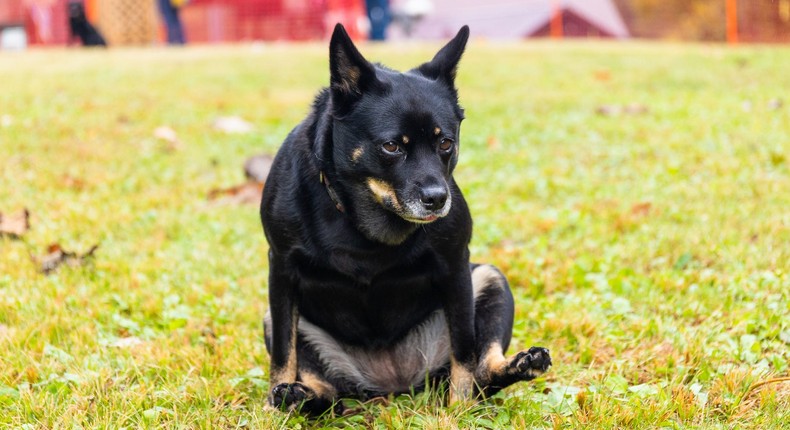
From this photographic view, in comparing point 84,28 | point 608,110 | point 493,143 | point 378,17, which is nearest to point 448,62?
point 493,143

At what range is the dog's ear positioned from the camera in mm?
3195

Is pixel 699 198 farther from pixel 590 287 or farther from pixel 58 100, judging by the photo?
pixel 58 100

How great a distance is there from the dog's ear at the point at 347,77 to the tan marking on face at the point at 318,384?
1121 millimetres

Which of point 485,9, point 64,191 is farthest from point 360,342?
point 485,9

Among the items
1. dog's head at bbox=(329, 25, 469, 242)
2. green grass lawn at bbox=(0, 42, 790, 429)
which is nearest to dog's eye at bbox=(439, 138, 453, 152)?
dog's head at bbox=(329, 25, 469, 242)

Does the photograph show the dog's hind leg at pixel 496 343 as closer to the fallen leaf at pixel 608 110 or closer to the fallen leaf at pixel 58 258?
the fallen leaf at pixel 58 258

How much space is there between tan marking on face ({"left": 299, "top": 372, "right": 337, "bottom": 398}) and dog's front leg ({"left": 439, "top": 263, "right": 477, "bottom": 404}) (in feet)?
1.66

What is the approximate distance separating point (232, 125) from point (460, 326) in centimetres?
671

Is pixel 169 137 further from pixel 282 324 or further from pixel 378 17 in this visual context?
pixel 378 17

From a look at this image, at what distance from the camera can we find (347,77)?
10.6ft

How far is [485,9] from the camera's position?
1148 inches

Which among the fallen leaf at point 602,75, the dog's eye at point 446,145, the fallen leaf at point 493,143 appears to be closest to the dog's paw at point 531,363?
the dog's eye at point 446,145

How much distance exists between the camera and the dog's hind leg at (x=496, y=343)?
2.95 metres

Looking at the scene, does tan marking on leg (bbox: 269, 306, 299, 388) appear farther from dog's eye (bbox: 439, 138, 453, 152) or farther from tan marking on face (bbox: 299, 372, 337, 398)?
dog's eye (bbox: 439, 138, 453, 152)
